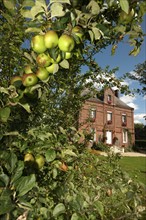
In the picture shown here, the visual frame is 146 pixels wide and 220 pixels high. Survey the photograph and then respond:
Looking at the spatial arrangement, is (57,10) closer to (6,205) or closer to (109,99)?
(6,205)

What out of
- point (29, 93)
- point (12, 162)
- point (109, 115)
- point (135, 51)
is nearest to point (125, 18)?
point (135, 51)

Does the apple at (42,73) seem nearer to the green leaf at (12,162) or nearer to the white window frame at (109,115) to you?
the green leaf at (12,162)

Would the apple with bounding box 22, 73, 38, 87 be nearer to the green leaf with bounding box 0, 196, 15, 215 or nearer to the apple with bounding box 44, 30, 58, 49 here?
the apple with bounding box 44, 30, 58, 49

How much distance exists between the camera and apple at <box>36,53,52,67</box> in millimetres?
1284

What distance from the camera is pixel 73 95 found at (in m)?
3.88

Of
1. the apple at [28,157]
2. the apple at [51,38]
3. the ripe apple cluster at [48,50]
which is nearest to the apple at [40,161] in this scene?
the apple at [28,157]

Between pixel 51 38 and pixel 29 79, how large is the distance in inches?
10.7

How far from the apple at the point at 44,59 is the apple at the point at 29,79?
0.28 ft

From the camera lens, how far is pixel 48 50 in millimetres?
1267

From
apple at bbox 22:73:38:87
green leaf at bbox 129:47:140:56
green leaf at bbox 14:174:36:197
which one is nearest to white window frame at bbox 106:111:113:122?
green leaf at bbox 129:47:140:56

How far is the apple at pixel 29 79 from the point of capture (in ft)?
4.27

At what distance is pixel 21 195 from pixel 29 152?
0.62 meters

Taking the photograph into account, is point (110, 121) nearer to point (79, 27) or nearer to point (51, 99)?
point (51, 99)

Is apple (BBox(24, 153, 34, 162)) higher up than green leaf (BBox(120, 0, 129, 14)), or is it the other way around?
green leaf (BBox(120, 0, 129, 14))
